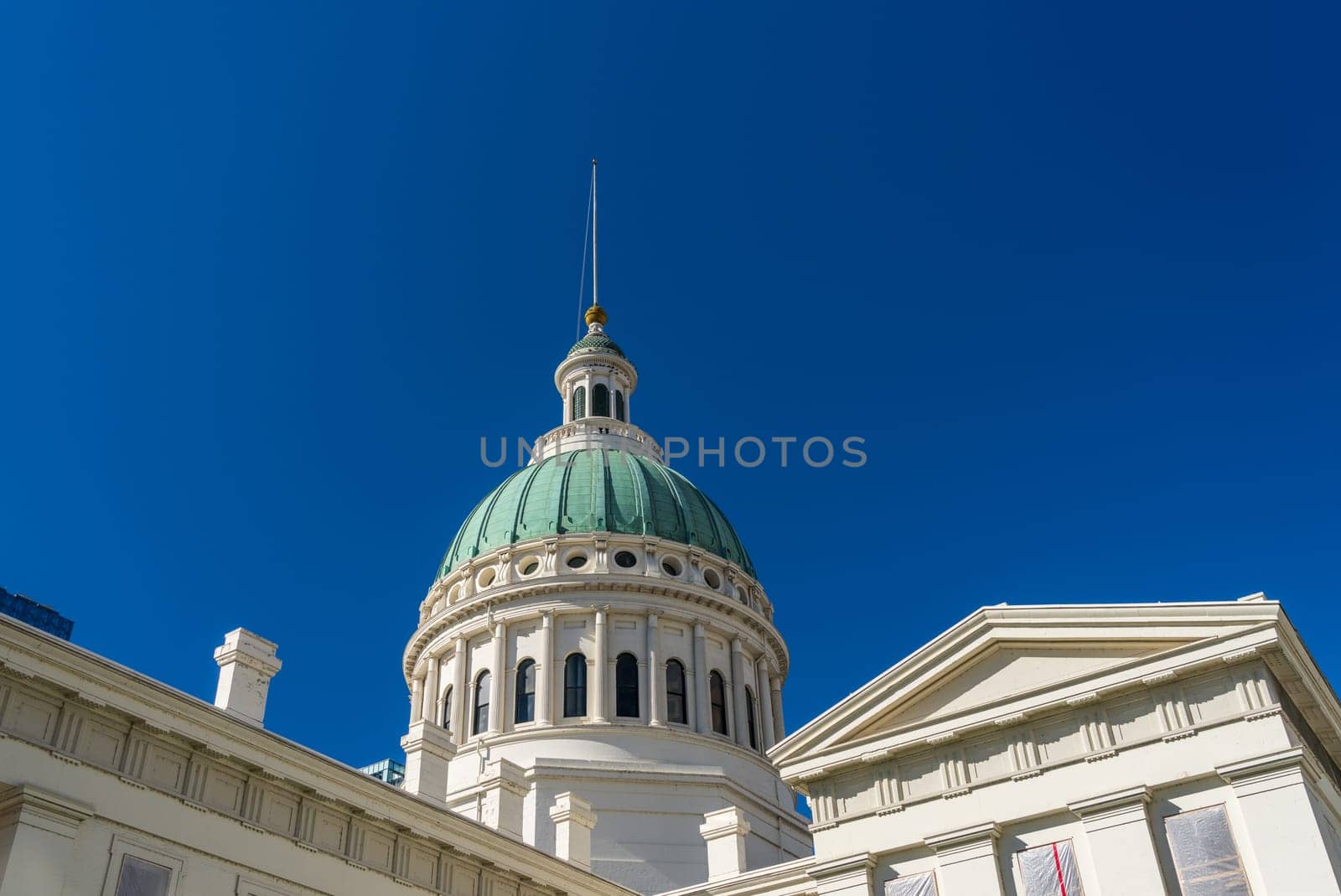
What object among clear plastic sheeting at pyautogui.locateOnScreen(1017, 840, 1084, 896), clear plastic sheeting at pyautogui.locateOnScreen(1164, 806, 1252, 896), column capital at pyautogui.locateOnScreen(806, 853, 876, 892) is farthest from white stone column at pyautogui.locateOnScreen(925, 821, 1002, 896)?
clear plastic sheeting at pyautogui.locateOnScreen(1164, 806, 1252, 896)

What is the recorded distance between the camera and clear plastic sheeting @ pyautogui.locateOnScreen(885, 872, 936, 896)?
26.7 meters

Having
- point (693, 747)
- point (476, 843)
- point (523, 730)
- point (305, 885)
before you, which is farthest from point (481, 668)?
point (305, 885)

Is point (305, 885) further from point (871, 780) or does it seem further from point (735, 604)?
point (735, 604)

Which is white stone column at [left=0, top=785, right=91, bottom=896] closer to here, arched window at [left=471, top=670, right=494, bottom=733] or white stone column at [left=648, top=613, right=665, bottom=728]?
white stone column at [left=648, top=613, right=665, bottom=728]

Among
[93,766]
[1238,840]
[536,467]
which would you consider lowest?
[1238,840]

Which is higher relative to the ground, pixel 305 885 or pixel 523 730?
pixel 523 730

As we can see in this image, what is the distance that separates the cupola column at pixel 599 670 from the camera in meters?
48.7

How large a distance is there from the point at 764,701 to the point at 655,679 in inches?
236

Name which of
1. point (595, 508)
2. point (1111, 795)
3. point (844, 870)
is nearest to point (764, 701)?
point (595, 508)

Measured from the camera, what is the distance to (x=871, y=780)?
28.5 meters

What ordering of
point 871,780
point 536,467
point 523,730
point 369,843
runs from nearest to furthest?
point 369,843, point 871,780, point 523,730, point 536,467

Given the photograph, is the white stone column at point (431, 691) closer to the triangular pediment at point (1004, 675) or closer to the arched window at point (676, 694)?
the arched window at point (676, 694)

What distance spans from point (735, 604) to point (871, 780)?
25366 millimetres

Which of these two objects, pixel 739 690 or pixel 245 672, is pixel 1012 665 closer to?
pixel 245 672
